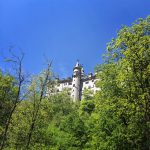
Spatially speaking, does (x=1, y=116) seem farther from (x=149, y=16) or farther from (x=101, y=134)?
(x=149, y=16)

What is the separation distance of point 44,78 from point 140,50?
1041 centimetres

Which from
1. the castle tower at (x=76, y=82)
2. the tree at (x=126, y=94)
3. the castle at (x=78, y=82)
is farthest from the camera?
the castle tower at (x=76, y=82)

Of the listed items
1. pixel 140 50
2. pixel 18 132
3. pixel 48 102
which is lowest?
pixel 18 132

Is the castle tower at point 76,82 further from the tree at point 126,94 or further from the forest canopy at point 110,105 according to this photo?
the tree at point 126,94

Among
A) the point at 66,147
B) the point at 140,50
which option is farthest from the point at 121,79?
the point at 66,147

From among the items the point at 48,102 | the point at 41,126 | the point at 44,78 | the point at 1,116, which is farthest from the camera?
the point at 1,116

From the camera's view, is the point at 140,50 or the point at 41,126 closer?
the point at 140,50

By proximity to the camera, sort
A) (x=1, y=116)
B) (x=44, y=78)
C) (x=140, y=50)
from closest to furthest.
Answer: (x=140, y=50) → (x=44, y=78) → (x=1, y=116)

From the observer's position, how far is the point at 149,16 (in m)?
39.0

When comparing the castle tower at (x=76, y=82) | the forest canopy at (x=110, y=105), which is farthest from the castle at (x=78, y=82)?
the forest canopy at (x=110, y=105)

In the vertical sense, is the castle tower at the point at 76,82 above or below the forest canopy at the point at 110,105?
above

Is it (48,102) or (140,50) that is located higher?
(140,50)

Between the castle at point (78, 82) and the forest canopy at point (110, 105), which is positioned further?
the castle at point (78, 82)

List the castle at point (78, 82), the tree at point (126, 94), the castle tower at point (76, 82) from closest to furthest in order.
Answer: the tree at point (126, 94) < the castle at point (78, 82) < the castle tower at point (76, 82)
